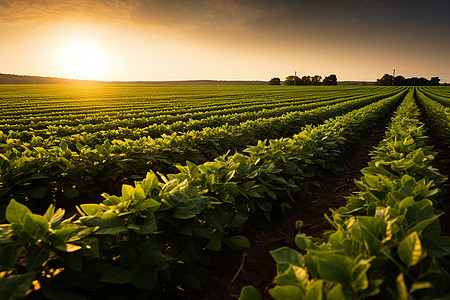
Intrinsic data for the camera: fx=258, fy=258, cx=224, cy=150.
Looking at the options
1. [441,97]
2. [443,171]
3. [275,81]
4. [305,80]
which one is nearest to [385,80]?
[305,80]

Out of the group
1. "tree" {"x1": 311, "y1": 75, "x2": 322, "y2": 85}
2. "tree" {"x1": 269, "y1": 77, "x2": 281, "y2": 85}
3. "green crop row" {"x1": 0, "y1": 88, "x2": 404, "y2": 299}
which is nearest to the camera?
"green crop row" {"x1": 0, "y1": 88, "x2": 404, "y2": 299}

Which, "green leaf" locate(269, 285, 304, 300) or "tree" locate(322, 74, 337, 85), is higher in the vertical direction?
"tree" locate(322, 74, 337, 85)

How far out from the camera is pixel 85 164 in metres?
4.13

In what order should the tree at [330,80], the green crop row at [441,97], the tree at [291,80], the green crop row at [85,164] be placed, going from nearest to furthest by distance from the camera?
the green crop row at [85,164]
the green crop row at [441,97]
the tree at [291,80]
the tree at [330,80]

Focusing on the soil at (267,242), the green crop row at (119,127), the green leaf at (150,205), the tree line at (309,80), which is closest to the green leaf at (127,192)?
the green leaf at (150,205)

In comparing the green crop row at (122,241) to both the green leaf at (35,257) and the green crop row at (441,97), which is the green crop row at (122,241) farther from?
the green crop row at (441,97)

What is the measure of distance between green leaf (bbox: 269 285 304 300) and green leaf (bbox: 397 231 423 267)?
1.67 ft

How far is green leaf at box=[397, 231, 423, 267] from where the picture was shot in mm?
1149

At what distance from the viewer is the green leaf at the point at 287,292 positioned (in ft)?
3.92

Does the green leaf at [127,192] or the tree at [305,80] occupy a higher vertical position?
the tree at [305,80]

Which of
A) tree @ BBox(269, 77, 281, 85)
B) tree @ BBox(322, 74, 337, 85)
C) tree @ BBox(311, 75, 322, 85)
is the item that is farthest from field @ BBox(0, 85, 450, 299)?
tree @ BBox(322, 74, 337, 85)


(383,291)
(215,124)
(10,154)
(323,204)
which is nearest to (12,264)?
(383,291)

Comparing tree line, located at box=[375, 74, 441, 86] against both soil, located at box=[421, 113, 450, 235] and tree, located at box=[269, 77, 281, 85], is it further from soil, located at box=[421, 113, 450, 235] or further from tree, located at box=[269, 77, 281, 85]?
soil, located at box=[421, 113, 450, 235]

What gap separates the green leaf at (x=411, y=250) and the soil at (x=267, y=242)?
4.11 ft
